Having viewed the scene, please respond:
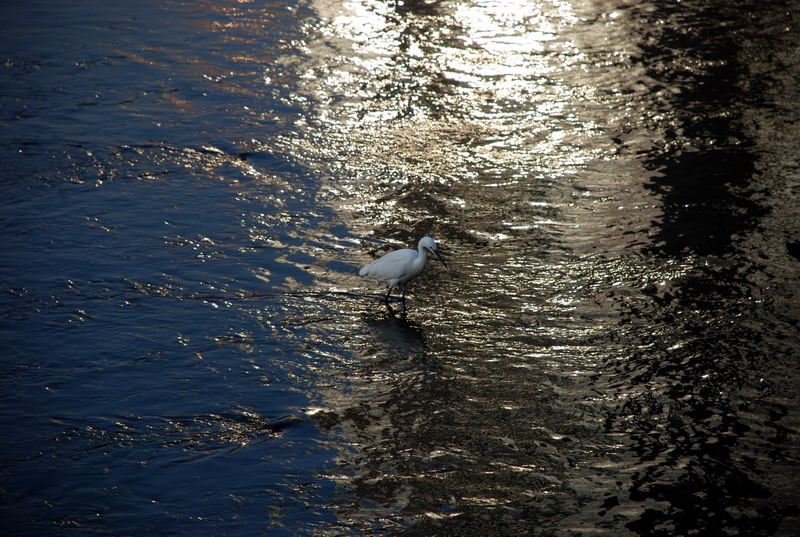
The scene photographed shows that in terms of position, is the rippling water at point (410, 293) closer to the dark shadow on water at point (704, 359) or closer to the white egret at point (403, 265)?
the dark shadow on water at point (704, 359)

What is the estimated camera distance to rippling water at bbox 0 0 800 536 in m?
6.31

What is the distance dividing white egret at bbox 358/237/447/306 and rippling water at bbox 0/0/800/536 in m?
0.37

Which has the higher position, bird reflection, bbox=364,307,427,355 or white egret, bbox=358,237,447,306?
white egret, bbox=358,237,447,306

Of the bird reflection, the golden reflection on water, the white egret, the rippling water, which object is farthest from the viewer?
the white egret

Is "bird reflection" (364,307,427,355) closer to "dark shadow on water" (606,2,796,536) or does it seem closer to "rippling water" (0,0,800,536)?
"rippling water" (0,0,800,536)

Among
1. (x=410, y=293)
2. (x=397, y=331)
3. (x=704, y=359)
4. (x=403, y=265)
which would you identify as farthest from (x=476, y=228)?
(x=704, y=359)

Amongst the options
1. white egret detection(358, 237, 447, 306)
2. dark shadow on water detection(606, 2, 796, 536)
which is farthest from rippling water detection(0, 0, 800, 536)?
white egret detection(358, 237, 447, 306)

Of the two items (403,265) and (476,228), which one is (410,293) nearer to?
(403,265)

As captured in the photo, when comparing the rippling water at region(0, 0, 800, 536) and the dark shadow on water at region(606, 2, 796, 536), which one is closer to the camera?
the dark shadow on water at region(606, 2, 796, 536)

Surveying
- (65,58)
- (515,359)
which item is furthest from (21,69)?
(515,359)

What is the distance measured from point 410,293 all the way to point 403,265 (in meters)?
0.74

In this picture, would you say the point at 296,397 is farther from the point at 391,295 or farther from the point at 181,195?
the point at 181,195

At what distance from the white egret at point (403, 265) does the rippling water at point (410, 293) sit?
37cm

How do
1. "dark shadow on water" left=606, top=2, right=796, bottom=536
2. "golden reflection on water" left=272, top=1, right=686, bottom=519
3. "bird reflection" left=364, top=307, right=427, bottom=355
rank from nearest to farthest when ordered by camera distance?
"dark shadow on water" left=606, top=2, right=796, bottom=536
"golden reflection on water" left=272, top=1, right=686, bottom=519
"bird reflection" left=364, top=307, right=427, bottom=355
